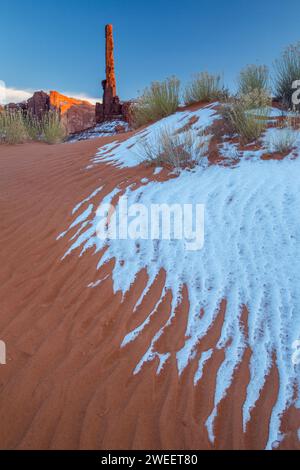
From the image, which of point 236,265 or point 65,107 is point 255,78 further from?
point 65,107

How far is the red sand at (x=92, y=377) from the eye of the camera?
6.18 ft

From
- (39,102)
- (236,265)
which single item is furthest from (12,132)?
(39,102)

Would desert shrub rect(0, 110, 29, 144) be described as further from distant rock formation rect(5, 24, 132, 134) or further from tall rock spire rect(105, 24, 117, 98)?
tall rock spire rect(105, 24, 117, 98)

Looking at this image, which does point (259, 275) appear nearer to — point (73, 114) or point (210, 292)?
point (210, 292)

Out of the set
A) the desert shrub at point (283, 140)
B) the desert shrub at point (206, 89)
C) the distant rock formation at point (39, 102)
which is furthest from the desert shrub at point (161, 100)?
the distant rock formation at point (39, 102)

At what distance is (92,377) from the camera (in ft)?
7.24

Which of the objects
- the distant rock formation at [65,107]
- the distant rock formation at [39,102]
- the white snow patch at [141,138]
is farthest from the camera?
the distant rock formation at [39,102]

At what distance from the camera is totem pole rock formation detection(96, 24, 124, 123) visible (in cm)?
1820

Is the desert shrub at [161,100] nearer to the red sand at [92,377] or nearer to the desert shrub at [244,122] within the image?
the desert shrub at [244,122]

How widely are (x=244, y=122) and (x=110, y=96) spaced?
1527cm

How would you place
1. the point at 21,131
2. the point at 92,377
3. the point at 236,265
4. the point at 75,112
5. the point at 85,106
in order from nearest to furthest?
the point at 92,377 → the point at 236,265 → the point at 21,131 → the point at 75,112 → the point at 85,106

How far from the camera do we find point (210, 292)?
2.75 meters

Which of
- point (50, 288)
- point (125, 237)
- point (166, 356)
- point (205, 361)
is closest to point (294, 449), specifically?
point (205, 361)

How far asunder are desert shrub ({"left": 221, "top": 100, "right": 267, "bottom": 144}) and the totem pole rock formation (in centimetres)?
1388
